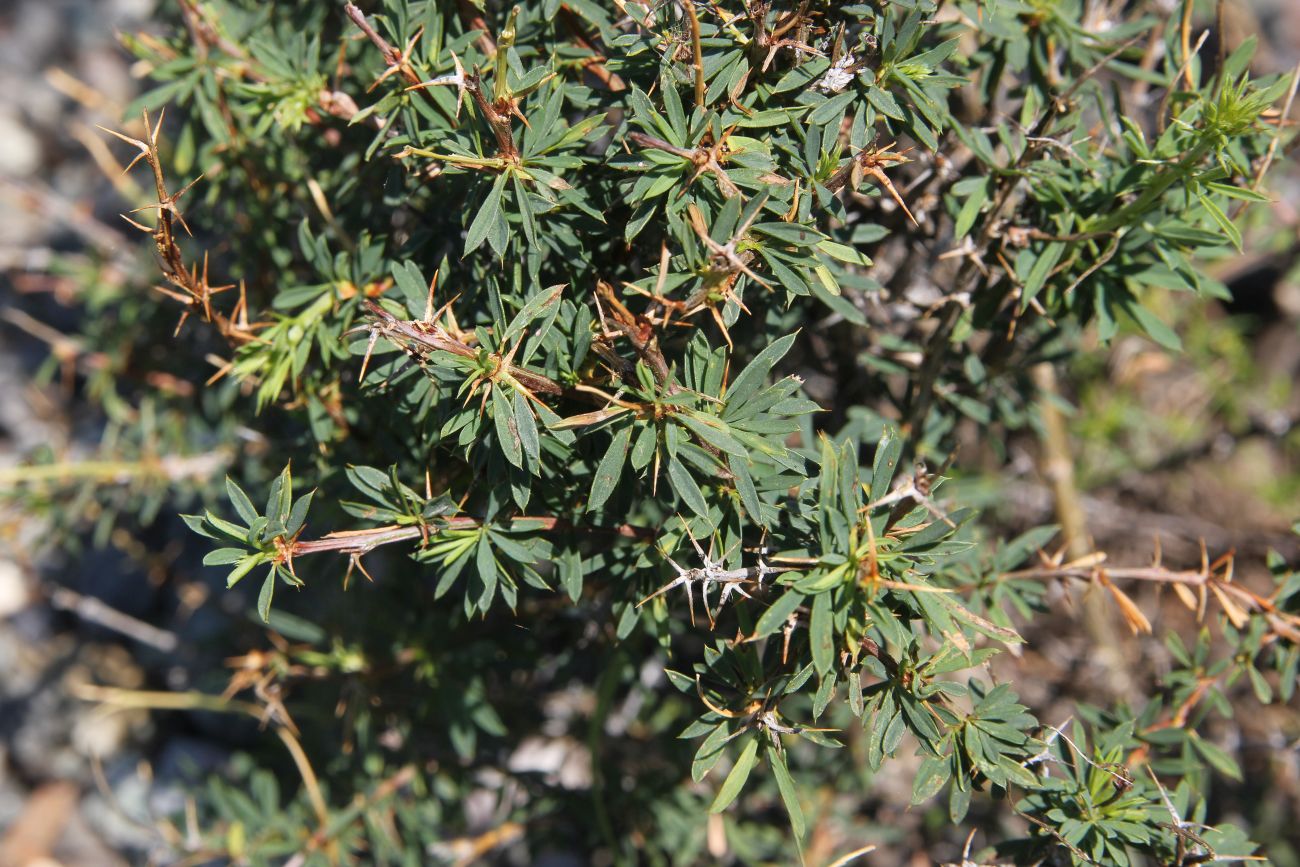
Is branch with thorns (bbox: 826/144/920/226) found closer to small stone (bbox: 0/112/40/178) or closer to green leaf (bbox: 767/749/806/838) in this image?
green leaf (bbox: 767/749/806/838)

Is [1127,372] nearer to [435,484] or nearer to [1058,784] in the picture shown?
[1058,784]

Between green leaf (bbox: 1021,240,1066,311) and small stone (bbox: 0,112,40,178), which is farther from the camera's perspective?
small stone (bbox: 0,112,40,178)

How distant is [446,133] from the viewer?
1368 mm

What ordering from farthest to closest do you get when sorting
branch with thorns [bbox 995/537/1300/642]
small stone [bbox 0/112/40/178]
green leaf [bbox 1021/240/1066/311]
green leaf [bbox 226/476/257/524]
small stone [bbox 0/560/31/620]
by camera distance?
small stone [bbox 0/112/40/178] → small stone [bbox 0/560/31/620] → branch with thorns [bbox 995/537/1300/642] → green leaf [bbox 1021/240/1066/311] → green leaf [bbox 226/476/257/524]

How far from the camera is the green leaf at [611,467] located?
1288mm

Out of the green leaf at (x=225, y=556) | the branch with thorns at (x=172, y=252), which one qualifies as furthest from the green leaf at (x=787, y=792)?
the branch with thorns at (x=172, y=252)

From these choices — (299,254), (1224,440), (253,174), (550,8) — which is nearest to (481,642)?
(299,254)

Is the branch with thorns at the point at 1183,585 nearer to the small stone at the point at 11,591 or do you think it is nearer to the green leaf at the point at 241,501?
the green leaf at the point at 241,501

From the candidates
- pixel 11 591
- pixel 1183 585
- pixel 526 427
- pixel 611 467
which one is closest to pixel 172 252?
pixel 526 427

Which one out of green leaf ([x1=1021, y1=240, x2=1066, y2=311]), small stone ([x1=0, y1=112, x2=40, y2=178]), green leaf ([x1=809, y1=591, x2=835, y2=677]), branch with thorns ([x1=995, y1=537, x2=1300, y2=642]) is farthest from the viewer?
small stone ([x1=0, y1=112, x2=40, y2=178])

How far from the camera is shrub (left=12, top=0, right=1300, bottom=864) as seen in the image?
51.2 inches

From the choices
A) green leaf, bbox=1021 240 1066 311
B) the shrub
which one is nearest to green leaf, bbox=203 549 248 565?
the shrub

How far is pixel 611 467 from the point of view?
129 cm

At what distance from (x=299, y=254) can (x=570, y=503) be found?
88 cm
